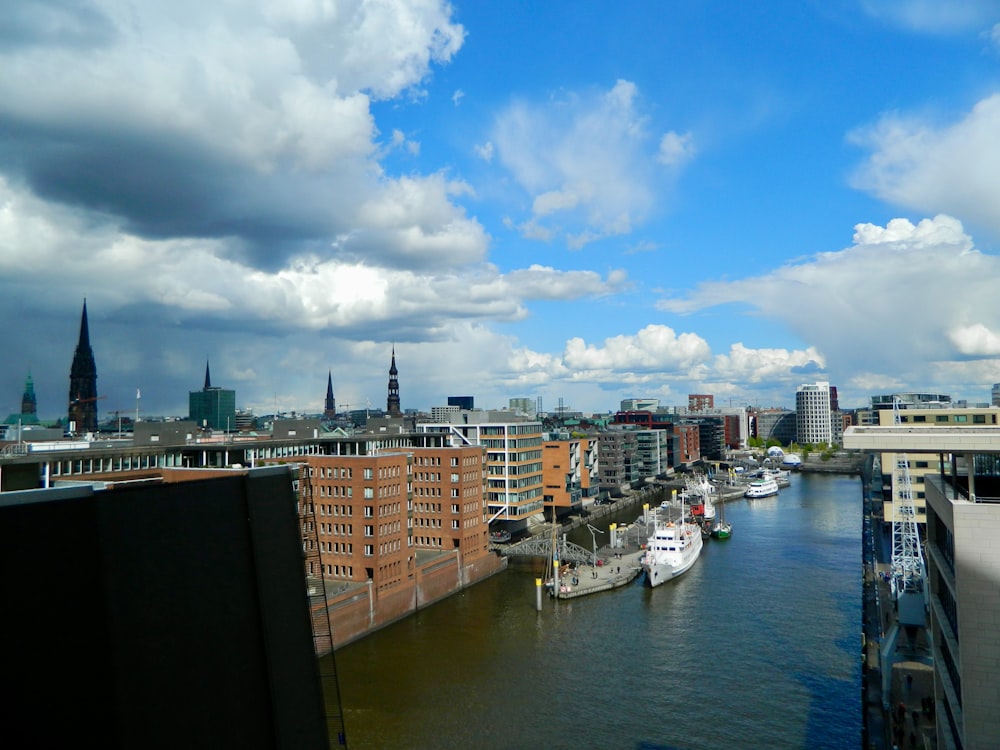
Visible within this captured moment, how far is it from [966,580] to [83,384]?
151 m

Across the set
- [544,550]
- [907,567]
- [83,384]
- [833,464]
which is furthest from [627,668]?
[83,384]

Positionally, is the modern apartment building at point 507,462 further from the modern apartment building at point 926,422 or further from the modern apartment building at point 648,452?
the modern apartment building at point 648,452

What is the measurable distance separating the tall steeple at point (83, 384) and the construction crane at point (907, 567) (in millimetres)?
133955

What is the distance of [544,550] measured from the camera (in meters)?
53.9

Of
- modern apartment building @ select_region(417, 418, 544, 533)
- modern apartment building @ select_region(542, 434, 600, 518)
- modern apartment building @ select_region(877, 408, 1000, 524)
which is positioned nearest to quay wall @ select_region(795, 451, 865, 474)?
modern apartment building @ select_region(542, 434, 600, 518)

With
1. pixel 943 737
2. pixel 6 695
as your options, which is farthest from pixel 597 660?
pixel 6 695

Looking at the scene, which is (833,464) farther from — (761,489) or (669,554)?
(669,554)

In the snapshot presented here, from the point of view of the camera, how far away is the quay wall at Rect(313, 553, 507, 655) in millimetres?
34219

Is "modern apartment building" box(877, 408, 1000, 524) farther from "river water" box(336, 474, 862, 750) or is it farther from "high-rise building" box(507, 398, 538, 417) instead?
"high-rise building" box(507, 398, 538, 417)

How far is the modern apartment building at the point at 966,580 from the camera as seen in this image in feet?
44.5

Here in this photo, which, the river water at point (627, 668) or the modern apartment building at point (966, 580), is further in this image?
the river water at point (627, 668)

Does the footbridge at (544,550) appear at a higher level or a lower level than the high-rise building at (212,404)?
lower

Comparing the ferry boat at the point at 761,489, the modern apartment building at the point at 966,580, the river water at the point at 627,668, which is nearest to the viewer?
the modern apartment building at the point at 966,580

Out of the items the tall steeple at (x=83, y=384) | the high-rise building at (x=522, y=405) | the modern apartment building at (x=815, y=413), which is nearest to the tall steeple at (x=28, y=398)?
the tall steeple at (x=83, y=384)
